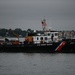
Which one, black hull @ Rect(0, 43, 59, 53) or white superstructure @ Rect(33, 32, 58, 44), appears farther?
white superstructure @ Rect(33, 32, 58, 44)

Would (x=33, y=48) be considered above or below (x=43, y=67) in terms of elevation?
above

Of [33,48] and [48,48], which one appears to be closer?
[48,48]

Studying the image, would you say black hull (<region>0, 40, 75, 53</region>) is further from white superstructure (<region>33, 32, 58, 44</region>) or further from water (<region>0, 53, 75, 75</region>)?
water (<region>0, 53, 75, 75</region>)

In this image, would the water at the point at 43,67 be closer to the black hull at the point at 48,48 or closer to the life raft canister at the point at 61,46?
the life raft canister at the point at 61,46

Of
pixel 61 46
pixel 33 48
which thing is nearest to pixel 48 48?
pixel 61 46

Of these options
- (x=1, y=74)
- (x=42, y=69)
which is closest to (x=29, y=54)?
(x=42, y=69)

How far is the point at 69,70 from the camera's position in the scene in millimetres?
40938

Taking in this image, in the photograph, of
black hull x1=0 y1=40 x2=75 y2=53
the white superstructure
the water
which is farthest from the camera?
the white superstructure

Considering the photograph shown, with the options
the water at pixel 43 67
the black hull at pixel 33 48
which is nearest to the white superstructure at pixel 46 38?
the black hull at pixel 33 48

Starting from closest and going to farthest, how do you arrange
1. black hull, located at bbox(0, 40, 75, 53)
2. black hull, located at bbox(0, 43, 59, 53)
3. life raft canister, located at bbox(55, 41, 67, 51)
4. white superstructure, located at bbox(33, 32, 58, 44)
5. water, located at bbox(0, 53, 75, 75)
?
water, located at bbox(0, 53, 75, 75), life raft canister, located at bbox(55, 41, 67, 51), black hull, located at bbox(0, 40, 75, 53), black hull, located at bbox(0, 43, 59, 53), white superstructure, located at bbox(33, 32, 58, 44)

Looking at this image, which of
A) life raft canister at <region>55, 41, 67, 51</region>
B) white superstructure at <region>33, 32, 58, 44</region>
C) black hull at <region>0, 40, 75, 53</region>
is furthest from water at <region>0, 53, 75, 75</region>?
white superstructure at <region>33, 32, 58, 44</region>

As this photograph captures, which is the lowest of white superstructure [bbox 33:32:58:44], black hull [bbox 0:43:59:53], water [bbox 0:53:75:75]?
water [bbox 0:53:75:75]

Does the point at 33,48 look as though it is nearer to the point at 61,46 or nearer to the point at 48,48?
the point at 48,48

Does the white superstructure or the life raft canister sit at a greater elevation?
the white superstructure
